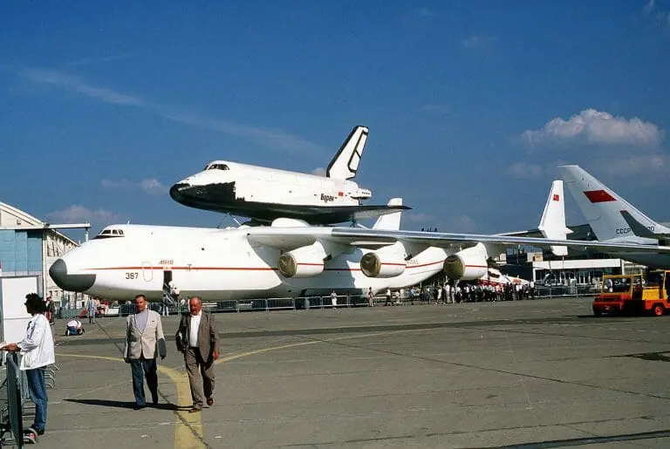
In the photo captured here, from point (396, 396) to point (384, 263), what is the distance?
28.3 m

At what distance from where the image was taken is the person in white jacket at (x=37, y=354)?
26.1ft

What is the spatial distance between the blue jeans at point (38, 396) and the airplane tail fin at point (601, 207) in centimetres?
3064

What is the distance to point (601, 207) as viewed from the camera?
35.2m

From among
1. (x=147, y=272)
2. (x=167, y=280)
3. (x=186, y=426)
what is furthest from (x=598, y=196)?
(x=186, y=426)

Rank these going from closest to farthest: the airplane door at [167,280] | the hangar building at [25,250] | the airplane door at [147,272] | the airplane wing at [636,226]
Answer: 1. the airplane door at [147,272]
2. the airplane door at [167,280]
3. the airplane wing at [636,226]
4. the hangar building at [25,250]

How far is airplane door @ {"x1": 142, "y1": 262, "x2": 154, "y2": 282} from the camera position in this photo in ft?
102

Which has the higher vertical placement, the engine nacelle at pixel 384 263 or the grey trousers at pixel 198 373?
the engine nacelle at pixel 384 263

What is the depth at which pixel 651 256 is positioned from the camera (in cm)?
3444

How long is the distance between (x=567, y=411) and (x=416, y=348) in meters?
7.50

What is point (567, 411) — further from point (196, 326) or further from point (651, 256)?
point (651, 256)

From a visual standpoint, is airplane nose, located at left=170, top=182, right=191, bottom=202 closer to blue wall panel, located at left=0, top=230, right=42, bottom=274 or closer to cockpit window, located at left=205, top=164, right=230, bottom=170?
cockpit window, located at left=205, top=164, right=230, bottom=170

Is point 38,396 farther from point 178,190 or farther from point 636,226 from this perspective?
point 178,190

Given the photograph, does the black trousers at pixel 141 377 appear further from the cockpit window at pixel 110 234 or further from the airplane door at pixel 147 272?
the cockpit window at pixel 110 234

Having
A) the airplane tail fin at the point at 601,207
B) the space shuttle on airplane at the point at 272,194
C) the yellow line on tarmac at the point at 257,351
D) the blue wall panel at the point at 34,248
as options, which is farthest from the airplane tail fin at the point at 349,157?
the yellow line on tarmac at the point at 257,351
